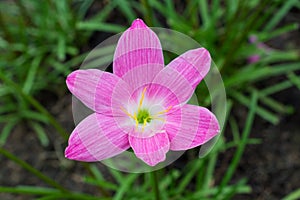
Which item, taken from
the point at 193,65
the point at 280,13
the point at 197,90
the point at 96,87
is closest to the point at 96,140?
the point at 96,87

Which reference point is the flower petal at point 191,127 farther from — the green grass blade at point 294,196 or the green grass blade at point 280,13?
the green grass blade at point 280,13

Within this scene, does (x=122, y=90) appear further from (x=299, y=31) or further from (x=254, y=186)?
(x=299, y=31)

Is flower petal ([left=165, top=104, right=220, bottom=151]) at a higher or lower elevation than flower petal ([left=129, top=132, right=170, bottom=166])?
higher

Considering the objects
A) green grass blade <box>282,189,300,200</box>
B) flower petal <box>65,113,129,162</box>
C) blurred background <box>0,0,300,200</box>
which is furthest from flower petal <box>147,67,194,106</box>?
green grass blade <box>282,189,300,200</box>

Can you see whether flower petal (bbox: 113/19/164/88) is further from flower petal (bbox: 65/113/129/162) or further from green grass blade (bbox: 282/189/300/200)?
green grass blade (bbox: 282/189/300/200)

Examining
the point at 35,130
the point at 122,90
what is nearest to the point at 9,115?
the point at 35,130

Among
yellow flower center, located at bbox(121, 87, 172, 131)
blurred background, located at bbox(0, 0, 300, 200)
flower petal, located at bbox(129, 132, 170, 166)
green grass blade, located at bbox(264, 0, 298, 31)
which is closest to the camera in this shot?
flower petal, located at bbox(129, 132, 170, 166)

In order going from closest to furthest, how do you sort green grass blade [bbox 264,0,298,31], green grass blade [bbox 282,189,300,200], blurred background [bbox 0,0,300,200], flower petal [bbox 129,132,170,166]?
flower petal [bbox 129,132,170,166] < green grass blade [bbox 282,189,300,200] < blurred background [bbox 0,0,300,200] < green grass blade [bbox 264,0,298,31]
